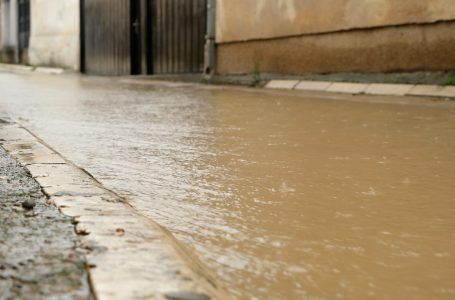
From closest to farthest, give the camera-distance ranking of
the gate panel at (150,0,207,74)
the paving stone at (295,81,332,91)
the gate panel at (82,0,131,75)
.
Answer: the paving stone at (295,81,332,91) < the gate panel at (150,0,207,74) < the gate panel at (82,0,131,75)

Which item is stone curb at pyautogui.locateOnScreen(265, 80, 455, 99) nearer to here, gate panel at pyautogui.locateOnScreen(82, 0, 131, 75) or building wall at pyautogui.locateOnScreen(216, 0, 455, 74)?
building wall at pyautogui.locateOnScreen(216, 0, 455, 74)

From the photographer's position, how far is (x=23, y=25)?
16.8m

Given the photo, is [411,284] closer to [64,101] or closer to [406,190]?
[406,190]

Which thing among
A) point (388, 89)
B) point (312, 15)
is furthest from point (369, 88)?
point (312, 15)

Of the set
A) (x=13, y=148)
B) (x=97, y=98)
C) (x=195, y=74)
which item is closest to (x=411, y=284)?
(x=13, y=148)

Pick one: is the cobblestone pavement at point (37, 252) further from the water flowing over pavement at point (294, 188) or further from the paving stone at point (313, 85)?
the paving stone at point (313, 85)

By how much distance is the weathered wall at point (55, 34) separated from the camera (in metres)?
12.6

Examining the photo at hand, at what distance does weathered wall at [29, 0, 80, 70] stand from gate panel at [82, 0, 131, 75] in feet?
1.45

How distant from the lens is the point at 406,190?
1860mm

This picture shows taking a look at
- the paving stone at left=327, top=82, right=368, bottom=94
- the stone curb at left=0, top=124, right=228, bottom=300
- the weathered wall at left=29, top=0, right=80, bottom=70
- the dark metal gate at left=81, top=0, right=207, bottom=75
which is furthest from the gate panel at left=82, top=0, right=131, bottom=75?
the stone curb at left=0, top=124, right=228, bottom=300

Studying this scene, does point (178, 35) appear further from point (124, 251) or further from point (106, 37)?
point (124, 251)

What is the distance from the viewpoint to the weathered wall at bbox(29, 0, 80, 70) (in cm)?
1265

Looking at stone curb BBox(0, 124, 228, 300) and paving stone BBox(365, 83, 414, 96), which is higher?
paving stone BBox(365, 83, 414, 96)

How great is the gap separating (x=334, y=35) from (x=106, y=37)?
20.3 ft
